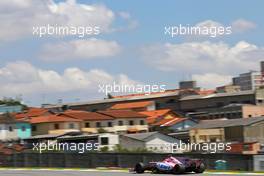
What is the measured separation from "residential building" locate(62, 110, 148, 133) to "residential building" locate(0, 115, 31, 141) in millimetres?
6937

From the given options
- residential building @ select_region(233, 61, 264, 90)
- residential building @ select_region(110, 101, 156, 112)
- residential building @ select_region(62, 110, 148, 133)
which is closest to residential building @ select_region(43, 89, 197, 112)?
residential building @ select_region(110, 101, 156, 112)

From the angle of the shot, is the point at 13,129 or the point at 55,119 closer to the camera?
the point at 55,119

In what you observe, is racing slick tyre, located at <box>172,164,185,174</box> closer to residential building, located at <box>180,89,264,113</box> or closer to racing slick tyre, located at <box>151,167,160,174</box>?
racing slick tyre, located at <box>151,167,160,174</box>

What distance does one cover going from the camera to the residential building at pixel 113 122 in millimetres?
99625

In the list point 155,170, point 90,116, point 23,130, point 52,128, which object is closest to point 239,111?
point 90,116

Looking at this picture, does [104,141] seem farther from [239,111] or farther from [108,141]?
[239,111]

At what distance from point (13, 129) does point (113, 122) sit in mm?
15584

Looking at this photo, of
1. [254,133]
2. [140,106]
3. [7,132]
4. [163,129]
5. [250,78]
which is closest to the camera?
[254,133]

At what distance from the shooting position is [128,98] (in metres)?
157

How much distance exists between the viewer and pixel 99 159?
49.6 metres

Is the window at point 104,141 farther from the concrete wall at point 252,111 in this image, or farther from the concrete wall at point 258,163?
the concrete wall at point 252,111

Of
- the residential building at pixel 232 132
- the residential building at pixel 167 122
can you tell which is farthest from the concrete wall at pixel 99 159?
the residential building at pixel 167 122

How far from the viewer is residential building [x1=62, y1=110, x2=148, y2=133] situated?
9962cm

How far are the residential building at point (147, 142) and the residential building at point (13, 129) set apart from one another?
2707cm
